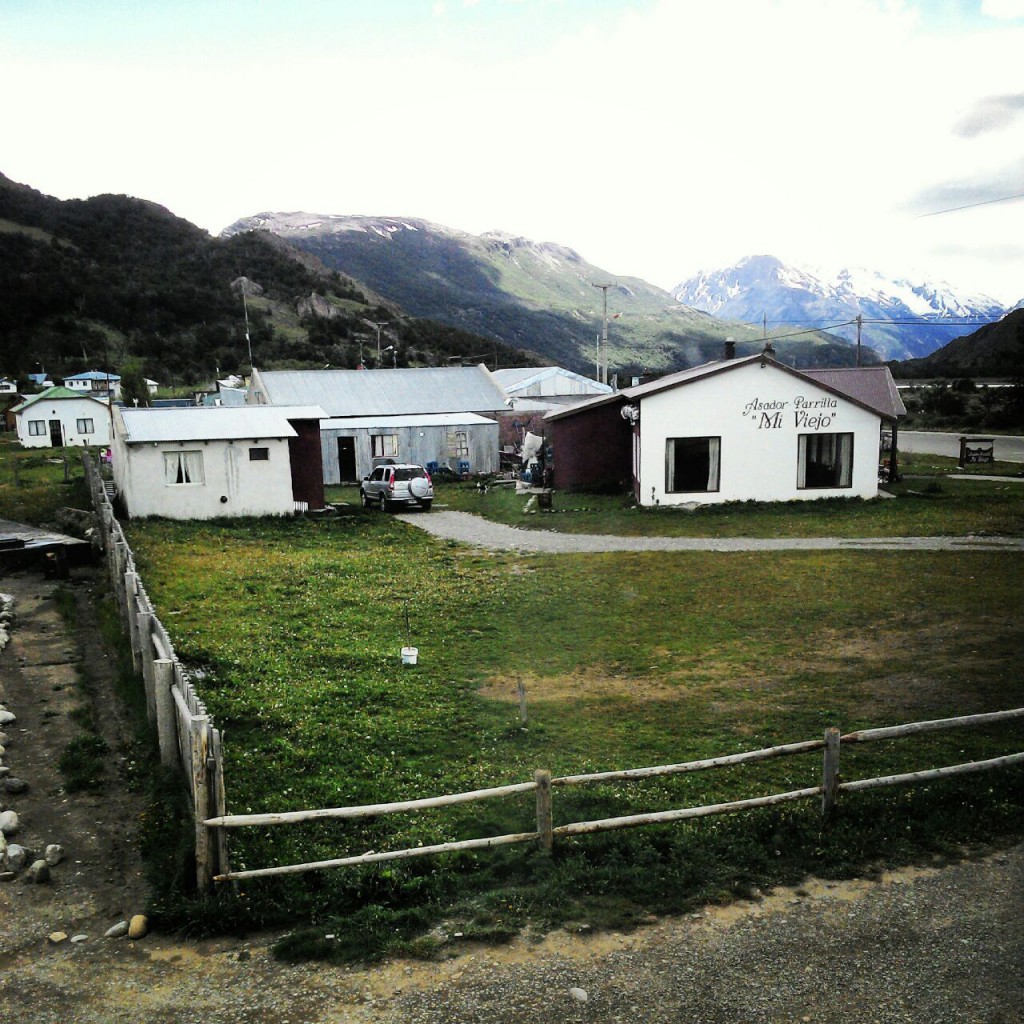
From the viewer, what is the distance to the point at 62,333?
116312 millimetres

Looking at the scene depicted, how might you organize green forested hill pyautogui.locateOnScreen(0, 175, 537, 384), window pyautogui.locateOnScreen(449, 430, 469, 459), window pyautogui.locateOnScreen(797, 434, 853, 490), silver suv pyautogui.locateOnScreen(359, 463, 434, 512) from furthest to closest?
green forested hill pyautogui.locateOnScreen(0, 175, 537, 384) < window pyautogui.locateOnScreen(449, 430, 469, 459) < silver suv pyautogui.locateOnScreen(359, 463, 434, 512) < window pyautogui.locateOnScreen(797, 434, 853, 490)

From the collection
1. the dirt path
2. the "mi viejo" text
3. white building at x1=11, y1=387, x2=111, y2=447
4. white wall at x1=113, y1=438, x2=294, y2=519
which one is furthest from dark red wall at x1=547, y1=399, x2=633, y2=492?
white building at x1=11, y1=387, x2=111, y2=447

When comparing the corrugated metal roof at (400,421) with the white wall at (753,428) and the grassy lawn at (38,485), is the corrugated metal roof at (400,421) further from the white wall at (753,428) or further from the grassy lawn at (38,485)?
the white wall at (753,428)

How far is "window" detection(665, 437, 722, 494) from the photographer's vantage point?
3170cm

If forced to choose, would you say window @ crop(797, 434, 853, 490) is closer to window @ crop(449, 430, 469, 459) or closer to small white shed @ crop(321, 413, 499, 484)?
small white shed @ crop(321, 413, 499, 484)

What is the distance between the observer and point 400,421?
44.9m

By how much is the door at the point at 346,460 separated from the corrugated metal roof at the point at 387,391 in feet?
11.7

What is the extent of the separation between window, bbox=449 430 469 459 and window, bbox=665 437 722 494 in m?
14.2

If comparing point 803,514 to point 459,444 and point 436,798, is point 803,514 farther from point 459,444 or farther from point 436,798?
point 436,798

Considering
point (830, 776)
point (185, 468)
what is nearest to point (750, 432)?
point (185, 468)

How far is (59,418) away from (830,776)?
7684 centimetres

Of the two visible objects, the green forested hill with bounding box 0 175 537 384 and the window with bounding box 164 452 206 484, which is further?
the green forested hill with bounding box 0 175 537 384

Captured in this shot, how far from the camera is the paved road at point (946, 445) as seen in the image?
158 feet

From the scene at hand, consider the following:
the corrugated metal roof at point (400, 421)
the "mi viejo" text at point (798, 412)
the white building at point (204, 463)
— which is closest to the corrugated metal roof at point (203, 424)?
the white building at point (204, 463)
